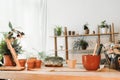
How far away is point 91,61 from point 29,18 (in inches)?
150

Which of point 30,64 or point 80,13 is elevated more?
point 80,13

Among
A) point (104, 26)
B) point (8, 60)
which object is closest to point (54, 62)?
point (8, 60)

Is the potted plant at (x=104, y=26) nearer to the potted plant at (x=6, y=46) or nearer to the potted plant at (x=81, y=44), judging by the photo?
the potted plant at (x=81, y=44)

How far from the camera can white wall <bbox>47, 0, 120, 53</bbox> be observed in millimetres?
4636

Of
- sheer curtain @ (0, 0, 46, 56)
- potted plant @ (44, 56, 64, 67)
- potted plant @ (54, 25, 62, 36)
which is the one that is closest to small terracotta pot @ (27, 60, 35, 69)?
potted plant @ (44, 56, 64, 67)

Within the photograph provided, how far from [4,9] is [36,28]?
126 cm

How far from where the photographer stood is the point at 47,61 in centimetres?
148

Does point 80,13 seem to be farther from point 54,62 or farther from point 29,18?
point 54,62

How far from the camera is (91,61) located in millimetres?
1156

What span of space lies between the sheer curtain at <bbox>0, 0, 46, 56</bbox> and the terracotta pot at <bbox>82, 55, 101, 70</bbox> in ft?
9.24

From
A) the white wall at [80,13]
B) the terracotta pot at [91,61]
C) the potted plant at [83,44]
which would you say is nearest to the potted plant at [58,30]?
the white wall at [80,13]

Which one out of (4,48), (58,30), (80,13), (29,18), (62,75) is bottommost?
(62,75)

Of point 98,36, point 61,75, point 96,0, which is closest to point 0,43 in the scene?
point 61,75

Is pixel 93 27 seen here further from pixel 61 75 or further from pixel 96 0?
pixel 61 75
